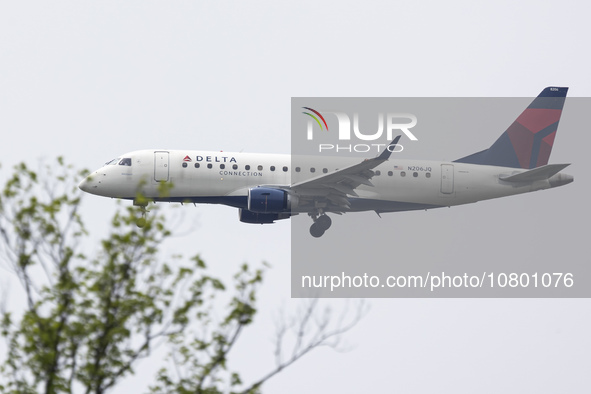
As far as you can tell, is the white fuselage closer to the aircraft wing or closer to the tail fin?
the aircraft wing

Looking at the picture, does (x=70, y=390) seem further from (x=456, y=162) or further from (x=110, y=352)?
(x=456, y=162)

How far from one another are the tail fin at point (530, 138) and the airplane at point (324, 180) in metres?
0.06

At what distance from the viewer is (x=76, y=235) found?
769 inches

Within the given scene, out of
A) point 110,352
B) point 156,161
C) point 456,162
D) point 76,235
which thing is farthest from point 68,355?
→ point 456,162

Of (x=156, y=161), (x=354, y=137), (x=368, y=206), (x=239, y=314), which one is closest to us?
(x=239, y=314)

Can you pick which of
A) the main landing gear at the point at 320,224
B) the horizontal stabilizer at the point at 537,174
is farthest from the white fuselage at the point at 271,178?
the main landing gear at the point at 320,224

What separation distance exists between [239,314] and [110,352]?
226 centimetres

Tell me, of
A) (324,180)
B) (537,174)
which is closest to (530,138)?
(537,174)

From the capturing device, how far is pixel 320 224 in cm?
4784

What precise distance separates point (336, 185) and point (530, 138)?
11.9 m

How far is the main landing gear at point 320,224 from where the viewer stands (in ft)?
157

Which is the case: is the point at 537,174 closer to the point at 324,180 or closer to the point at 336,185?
the point at 336,185

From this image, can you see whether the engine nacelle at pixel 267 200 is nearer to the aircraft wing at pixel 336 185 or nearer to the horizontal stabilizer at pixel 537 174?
the aircraft wing at pixel 336 185

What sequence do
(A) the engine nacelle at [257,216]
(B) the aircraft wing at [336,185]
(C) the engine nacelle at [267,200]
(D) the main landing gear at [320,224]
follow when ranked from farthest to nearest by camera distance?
(A) the engine nacelle at [257,216] → (D) the main landing gear at [320,224] → (B) the aircraft wing at [336,185] → (C) the engine nacelle at [267,200]
